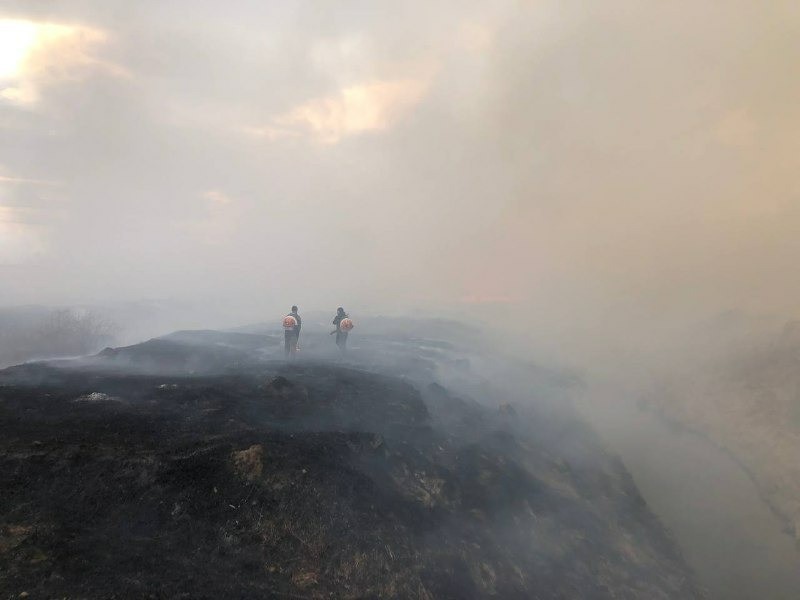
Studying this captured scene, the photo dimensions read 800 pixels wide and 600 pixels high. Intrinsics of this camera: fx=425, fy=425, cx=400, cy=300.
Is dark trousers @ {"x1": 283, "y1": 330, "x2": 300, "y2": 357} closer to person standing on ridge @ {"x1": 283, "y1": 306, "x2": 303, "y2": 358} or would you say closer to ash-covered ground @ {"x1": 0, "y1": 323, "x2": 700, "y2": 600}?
person standing on ridge @ {"x1": 283, "y1": 306, "x2": 303, "y2": 358}

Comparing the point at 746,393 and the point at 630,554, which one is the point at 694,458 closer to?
the point at 746,393

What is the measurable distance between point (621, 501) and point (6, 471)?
3098 cm

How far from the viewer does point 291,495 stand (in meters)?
14.0

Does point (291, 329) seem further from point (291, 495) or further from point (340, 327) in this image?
point (291, 495)

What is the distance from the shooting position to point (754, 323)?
68562 mm

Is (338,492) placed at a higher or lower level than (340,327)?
lower

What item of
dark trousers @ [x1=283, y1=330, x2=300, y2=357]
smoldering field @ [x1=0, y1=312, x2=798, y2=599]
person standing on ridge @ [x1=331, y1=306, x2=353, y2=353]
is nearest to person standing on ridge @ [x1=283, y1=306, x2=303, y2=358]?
dark trousers @ [x1=283, y1=330, x2=300, y2=357]

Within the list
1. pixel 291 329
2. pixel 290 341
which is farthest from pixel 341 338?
pixel 291 329

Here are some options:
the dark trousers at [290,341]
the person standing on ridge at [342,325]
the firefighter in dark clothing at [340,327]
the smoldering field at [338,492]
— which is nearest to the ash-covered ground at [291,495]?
the smoldering field at [338,492]

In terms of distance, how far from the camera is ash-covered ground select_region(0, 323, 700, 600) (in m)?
10.7

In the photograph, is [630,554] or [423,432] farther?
[423,432]

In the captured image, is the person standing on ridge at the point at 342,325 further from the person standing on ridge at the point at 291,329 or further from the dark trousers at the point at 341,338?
the person standing on ridge at the point at 291,329

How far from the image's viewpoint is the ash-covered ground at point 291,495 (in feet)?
35.2

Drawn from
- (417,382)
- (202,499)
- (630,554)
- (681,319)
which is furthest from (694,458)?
(681,319)
